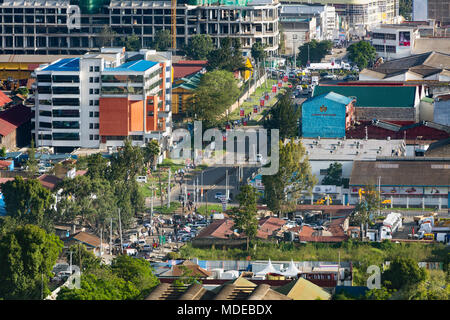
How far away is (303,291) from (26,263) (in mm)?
6194

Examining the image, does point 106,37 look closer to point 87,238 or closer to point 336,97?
point 336,97

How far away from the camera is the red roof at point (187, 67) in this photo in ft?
199

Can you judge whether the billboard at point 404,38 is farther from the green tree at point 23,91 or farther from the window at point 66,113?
the window at point 66,113

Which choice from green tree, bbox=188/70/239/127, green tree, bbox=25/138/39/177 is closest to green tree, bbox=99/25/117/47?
green tree, bbox=188/70/239/127

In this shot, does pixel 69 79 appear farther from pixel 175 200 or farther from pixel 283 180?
pixel 283 180

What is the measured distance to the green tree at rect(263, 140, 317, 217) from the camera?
36812 mm

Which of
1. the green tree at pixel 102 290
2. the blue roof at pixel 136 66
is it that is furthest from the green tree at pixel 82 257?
the blue roof at pixel 136 66

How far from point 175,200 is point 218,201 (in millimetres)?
1245

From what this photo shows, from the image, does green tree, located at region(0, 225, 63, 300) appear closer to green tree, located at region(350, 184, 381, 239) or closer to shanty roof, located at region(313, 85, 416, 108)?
green tree, located at region(350, 184, 381, 239)

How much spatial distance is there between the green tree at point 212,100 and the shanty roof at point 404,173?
34.7ft

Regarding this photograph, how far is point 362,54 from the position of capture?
70000 millimetres

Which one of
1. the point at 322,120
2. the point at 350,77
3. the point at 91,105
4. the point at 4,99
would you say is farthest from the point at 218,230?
the point at 350,77

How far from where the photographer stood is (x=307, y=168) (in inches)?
1490

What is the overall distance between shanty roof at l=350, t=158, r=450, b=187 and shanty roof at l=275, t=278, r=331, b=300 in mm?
12092
